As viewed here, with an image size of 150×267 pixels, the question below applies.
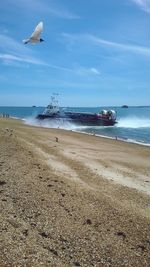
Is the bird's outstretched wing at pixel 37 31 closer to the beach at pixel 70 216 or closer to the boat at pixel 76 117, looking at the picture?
the beach at pixel 70 216

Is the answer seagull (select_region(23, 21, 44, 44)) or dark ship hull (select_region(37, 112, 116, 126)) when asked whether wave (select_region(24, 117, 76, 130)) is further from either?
seagull (select_region(23, 21, 44, 44))

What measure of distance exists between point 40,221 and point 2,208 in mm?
1415

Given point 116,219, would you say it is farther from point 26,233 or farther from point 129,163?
point 129,163

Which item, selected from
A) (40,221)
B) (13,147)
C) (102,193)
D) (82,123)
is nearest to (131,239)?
(40,221)

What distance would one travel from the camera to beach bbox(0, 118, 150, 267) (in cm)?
967

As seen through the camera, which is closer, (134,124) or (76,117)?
(76,117)

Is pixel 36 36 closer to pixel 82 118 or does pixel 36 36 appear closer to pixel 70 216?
pixel 70 216

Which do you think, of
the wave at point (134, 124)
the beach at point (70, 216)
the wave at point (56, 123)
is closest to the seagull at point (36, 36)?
the beach at point (70, 216)

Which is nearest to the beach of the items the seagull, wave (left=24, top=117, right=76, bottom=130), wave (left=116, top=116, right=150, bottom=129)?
the seagull

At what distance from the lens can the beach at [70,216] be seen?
967 cm

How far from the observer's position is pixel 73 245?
10305mm

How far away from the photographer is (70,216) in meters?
12.3

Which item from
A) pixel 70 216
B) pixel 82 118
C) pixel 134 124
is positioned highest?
pixel 82 118

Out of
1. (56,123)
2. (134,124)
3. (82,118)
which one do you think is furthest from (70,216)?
(134,124)
